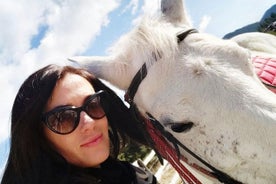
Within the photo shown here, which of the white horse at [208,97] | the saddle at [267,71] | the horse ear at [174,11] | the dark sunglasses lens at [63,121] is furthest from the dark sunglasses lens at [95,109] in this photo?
the saddle at [267,71]

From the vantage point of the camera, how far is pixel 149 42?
Result: 2.15 metres

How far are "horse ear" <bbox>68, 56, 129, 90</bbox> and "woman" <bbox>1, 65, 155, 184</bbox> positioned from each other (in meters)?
A: 0.06

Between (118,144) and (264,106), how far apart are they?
1.31 metres

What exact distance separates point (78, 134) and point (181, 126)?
0.63 meters

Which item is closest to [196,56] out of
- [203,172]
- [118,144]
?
[203,172]

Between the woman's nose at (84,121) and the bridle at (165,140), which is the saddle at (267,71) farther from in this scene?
the woman's nose at (84,121)

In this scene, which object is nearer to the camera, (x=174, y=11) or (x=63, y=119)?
(x=63, y=119)

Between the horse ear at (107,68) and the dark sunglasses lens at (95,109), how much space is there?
16 cm

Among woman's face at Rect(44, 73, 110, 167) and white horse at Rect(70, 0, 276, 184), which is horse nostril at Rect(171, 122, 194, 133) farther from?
woman's face at Rect(44, 73, 110, 167)

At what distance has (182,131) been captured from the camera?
199 cm

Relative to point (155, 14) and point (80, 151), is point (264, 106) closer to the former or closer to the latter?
point (155, 14)

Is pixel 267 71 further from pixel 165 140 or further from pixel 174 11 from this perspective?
pixel 165 140

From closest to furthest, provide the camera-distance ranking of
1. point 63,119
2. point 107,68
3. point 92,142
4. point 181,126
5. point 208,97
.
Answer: point 208,97 < point 181,126 < point 63,119 < point 92,142 < point 107,68

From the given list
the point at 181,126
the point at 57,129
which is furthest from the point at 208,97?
the point at 57,129
